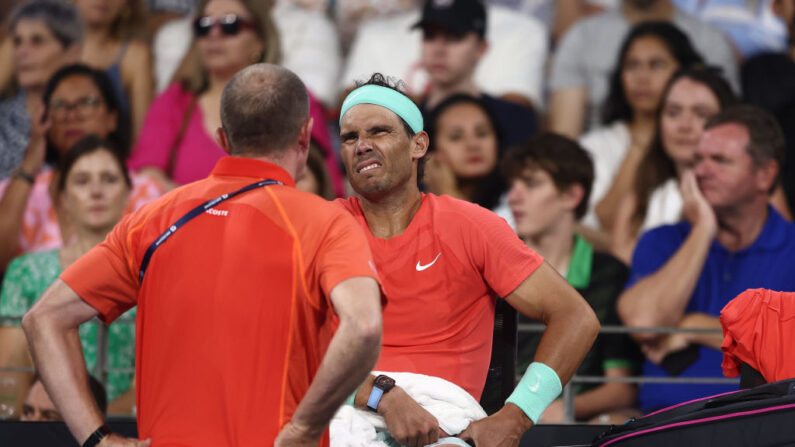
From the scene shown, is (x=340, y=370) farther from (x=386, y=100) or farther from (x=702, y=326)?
(x=702, y=326)

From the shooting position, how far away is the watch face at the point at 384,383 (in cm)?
272

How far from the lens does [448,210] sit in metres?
2.96

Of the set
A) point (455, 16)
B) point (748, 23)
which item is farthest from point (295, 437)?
point (748, 23)

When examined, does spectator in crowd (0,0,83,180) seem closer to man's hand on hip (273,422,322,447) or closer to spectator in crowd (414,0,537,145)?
spectator in crowd (414,0,537,145)

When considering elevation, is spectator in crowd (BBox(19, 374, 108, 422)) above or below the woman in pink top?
below

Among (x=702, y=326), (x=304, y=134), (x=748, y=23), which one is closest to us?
(x=304, y=134)

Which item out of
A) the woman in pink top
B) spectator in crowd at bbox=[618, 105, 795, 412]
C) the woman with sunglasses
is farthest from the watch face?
the woman with sunglasses

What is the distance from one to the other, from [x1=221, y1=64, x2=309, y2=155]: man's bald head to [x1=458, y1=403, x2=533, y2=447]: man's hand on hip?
0.87 meters

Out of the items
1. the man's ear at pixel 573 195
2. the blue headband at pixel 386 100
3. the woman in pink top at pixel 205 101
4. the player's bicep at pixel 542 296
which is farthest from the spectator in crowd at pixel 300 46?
the player's bicep at pixel 542 296

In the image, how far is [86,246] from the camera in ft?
15.6

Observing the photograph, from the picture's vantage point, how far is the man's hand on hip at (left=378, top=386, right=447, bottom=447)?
2.63 m

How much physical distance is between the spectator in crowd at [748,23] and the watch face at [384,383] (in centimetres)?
387

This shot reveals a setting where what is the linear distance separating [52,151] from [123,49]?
79cm

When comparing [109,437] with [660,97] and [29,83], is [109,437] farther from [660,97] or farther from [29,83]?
[29,83]
